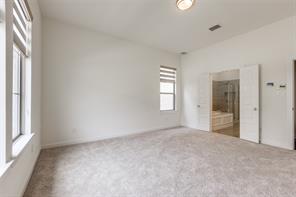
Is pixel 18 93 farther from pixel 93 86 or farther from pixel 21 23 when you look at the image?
pixel 93 86

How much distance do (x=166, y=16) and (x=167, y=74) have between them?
8.85ft

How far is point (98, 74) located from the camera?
4.20 metres

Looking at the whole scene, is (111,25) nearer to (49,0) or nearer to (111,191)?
(49,0)

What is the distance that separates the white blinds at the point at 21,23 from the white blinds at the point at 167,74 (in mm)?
4193

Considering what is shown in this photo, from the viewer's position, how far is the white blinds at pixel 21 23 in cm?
192

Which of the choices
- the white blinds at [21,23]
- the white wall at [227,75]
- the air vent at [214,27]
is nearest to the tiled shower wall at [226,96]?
the white wall at [227,75]

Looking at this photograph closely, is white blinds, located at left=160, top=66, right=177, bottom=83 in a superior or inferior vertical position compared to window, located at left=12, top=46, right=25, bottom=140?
superior

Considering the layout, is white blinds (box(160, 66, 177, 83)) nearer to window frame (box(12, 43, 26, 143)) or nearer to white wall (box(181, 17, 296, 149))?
white wall (box(181, 17, 296, 149))

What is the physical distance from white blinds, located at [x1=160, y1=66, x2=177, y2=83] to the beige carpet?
2.89 m

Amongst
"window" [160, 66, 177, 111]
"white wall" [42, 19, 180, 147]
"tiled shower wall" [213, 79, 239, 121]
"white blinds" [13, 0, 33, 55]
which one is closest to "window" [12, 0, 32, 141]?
"white blinds" [13, 0, 33, 55]

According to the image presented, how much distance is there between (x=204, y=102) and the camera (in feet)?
17.6

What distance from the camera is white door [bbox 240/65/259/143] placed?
4027mm

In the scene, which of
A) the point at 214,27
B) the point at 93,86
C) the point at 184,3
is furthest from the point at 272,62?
the point at 93,86

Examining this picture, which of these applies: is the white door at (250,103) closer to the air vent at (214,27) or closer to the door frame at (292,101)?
the door frame at (292,101)
